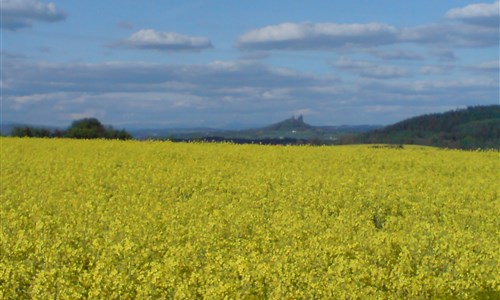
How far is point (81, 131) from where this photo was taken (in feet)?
212

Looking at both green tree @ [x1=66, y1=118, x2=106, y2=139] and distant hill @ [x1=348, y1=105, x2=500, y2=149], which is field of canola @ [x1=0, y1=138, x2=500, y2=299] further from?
distant hill @ [x1=348, y1=105, x2=500, y2=149]

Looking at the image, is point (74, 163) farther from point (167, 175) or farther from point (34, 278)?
point (34, 278)

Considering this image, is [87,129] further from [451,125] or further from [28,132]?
[451,125]

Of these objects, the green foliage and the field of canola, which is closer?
the field of canola

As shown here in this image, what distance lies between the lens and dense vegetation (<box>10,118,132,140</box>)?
59562 mm

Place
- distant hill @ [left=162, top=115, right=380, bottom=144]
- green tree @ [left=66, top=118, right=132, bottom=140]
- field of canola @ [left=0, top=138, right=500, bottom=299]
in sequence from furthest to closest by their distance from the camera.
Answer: green tree @ [left=66, top=118, right=132, bottom=140] → distant hill @ [left=162, top=115, right=380, bottom=144] → field of canola @ [left=0, top=138, right=500, bottom=299]

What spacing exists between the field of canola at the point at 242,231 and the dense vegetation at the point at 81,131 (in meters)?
29.1

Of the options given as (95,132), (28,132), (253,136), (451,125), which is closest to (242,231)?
(28,132)

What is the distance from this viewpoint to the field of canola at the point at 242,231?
11.7m

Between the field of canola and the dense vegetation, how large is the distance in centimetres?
2910

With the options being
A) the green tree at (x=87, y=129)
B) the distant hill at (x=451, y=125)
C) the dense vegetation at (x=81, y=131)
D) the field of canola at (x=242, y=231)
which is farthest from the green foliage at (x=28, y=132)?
the distant hill at (x=451, y=125)

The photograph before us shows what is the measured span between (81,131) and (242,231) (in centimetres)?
5119

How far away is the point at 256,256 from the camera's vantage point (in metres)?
12.8

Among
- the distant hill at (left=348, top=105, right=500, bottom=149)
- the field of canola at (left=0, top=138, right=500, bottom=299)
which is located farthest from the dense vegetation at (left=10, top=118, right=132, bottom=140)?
the distant hill at (left=348, top=105, right=500, bottom=149)
